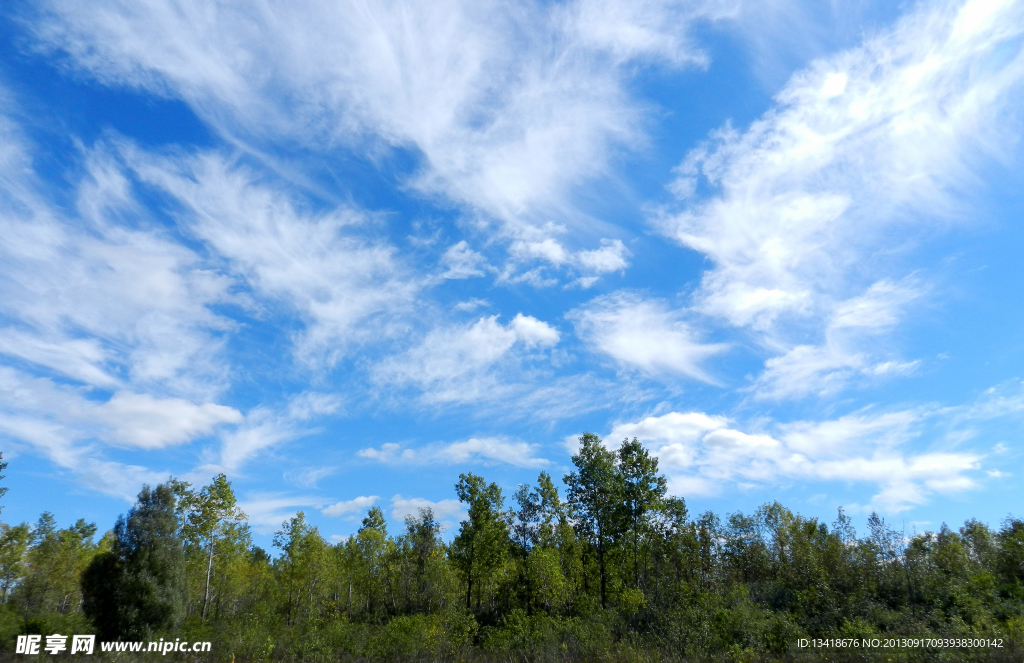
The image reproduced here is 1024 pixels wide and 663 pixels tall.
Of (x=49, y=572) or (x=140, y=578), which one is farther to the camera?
(x=49, y=572)

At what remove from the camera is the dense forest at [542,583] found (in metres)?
24.0

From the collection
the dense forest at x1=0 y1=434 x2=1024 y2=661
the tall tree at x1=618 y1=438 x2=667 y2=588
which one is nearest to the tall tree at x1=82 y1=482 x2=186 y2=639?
the dense forest at x1=0 y1=434 x2=1024 y2=661

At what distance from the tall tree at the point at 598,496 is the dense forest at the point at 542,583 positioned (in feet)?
0.46

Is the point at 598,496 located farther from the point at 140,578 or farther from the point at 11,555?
the point at 11,555

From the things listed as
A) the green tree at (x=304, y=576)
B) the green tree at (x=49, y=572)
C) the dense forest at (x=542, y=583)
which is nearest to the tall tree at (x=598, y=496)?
the dense forest at (x=542, y=583)

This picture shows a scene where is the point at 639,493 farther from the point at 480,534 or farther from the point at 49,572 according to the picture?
the point at 49,572

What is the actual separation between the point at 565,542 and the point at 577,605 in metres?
11.4

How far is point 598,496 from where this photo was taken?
45.2 meters

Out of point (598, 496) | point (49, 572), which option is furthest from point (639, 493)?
point (49, 572)

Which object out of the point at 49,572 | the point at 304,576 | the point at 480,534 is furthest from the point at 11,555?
the point at 480,534

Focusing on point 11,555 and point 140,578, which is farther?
point 11,555

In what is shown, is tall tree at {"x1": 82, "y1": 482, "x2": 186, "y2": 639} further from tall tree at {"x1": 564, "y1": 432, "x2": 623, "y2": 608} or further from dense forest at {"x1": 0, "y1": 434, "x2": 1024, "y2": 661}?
tall tree at {"x1": 564, "y1": 432, "x2": 623, "y2": 608}

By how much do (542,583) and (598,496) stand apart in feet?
26.1

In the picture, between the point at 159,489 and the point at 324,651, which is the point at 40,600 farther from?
the point at 324,651
